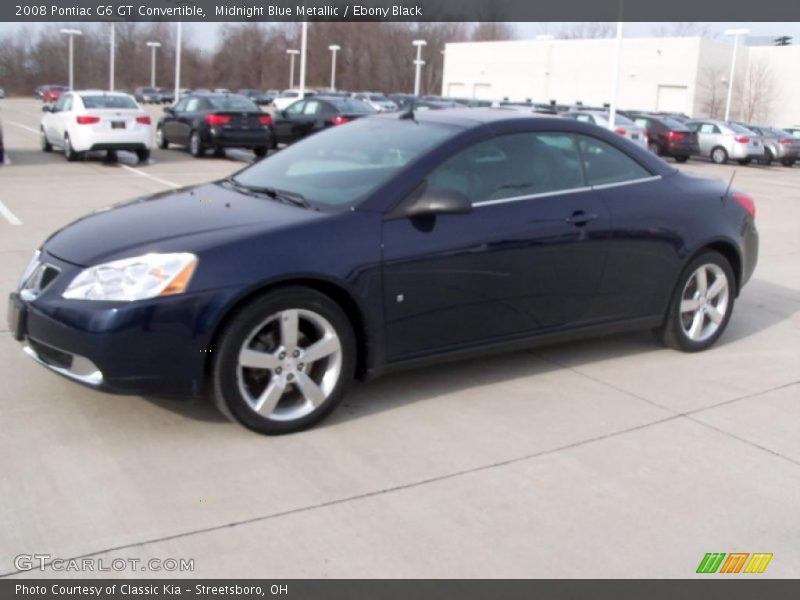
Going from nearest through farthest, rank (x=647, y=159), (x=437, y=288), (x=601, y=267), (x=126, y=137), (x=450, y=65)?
(x=437, y=288) < (x=601, y=267) < (x=647, y=159) < (x=126, y=137) < (x=450, y=65)

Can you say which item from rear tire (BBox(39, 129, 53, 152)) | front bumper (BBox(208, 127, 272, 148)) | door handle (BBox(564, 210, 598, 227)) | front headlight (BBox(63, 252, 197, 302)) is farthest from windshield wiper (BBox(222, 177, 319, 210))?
rear tire (BBox(39, 129, 53, 152))

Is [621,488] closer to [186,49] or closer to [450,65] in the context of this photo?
[450,65]

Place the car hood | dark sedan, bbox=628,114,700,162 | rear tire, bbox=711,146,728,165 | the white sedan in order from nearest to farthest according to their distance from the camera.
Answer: the car hood
the white sedan
dark sedan, bbox=628,114,700,162
rear tire, bbox=711,146,728,165

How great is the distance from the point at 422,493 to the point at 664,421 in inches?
66.4

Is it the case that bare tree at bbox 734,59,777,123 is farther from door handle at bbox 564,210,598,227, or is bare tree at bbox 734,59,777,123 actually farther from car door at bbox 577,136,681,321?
door handle at bbox 564,210,598,227

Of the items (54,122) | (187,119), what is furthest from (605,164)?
(187,119)

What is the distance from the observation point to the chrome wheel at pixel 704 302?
614 centimetres

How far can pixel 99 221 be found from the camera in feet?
16.1

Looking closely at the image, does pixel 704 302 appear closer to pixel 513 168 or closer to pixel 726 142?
pixel 513 168

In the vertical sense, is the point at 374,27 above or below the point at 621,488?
above

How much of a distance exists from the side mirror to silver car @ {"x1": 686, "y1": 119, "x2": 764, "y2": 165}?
94.7ft

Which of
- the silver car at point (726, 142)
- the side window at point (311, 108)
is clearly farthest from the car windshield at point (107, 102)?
the silver car at point (726, 142)

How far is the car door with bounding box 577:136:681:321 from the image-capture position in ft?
18.3
